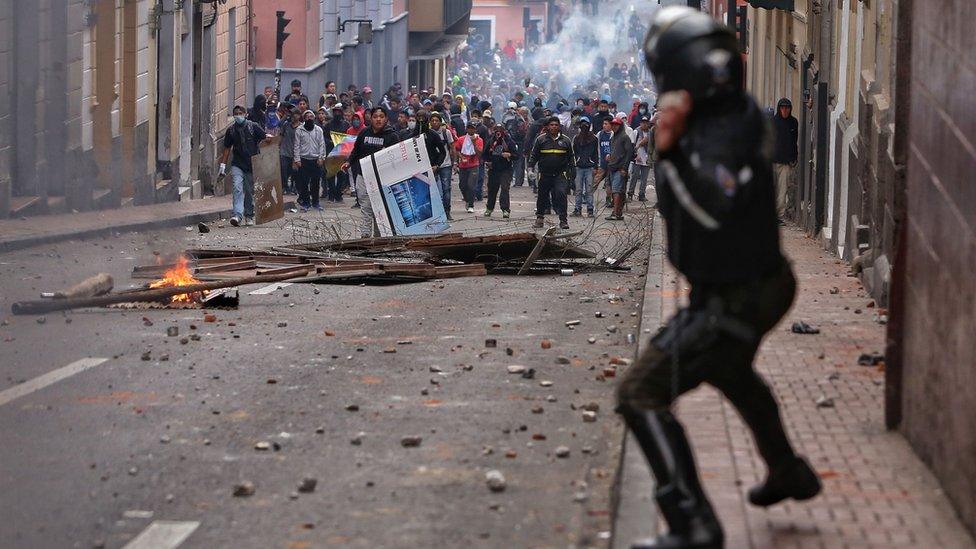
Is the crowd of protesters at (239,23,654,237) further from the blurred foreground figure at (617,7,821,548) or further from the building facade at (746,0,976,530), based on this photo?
the blurred foreground figure at (617,7,821,548)

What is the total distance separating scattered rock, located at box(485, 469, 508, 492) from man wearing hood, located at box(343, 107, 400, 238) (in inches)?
528

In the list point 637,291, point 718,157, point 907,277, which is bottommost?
point 637,291

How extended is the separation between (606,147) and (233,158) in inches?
359

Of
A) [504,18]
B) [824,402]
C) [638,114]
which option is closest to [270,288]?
[824,402]

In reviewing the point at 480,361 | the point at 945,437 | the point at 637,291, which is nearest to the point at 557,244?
the point at 637,291

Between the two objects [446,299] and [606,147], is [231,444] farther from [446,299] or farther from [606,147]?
[606,147]

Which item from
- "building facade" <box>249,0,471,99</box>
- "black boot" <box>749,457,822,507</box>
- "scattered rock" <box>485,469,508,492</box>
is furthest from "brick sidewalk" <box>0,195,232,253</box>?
"building facade" <box>249,0,471,99</box>

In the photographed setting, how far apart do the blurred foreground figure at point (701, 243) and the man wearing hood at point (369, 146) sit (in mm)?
14995

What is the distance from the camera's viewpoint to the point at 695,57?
18.8ft

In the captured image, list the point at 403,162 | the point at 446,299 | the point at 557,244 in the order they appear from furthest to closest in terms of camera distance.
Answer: the point at 403,162 → the point at 557,244 → the point at 446,299

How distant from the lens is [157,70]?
32250mm

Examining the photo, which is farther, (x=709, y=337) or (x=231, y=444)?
(x=231, y=444)

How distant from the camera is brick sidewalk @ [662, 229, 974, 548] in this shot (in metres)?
6.26

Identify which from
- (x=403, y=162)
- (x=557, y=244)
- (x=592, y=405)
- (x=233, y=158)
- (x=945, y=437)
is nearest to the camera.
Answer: (x=945, y=437)
